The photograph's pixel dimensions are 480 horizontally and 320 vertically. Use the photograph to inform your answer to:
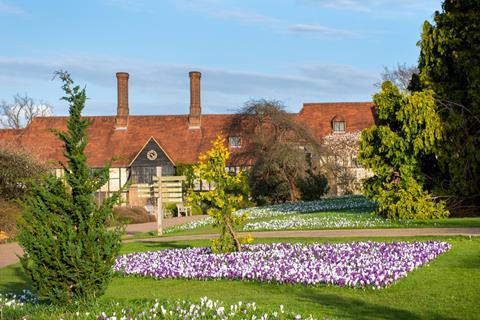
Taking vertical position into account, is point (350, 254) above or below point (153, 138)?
below

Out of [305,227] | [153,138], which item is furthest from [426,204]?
[153,138]

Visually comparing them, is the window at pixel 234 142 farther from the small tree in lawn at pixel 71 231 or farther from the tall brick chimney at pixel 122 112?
the small tree in lawn at pixel 71 231

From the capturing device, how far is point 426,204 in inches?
1050

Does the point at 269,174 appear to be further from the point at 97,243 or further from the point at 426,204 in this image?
the point at 97,243

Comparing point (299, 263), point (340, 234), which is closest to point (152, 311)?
point (299, 263)

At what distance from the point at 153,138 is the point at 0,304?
4892cm

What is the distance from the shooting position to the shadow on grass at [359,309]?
1002cm

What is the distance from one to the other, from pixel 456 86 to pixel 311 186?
18644mm

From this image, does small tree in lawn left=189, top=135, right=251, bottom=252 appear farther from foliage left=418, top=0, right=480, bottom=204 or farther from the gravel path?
foliage left=418, top=0, right=480, bottom=204

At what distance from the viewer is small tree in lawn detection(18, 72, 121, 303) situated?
395 inches

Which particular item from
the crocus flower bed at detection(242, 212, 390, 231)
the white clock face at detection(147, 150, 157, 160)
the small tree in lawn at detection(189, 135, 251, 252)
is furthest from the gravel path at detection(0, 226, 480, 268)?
the white clock face at detection(147, 150, 157, 160)

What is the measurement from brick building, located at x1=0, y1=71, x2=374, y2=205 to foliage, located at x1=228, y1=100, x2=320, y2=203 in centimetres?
932

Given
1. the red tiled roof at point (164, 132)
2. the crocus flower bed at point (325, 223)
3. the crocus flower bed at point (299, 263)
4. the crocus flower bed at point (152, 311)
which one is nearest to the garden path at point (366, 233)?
the crocus flower bed at point (325, 223)

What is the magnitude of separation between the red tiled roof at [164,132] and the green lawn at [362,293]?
45758mm
